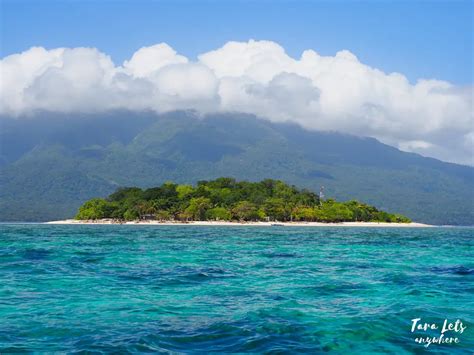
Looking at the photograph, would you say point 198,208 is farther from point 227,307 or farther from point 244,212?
point 227,307

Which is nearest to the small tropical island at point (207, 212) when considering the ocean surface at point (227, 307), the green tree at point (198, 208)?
the green tree at point (198, 208)

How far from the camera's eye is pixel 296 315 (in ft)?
55.1

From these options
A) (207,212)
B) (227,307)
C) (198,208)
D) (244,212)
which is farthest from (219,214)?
(227,307)

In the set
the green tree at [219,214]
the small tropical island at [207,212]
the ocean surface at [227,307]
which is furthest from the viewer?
the small tropical island at [207,212]

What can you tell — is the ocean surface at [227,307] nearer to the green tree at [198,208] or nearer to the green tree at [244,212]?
the green tree at [244,212]

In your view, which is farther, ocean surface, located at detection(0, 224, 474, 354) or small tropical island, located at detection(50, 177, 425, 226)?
small tropical island, located at detection(50, 177, 425, 226)

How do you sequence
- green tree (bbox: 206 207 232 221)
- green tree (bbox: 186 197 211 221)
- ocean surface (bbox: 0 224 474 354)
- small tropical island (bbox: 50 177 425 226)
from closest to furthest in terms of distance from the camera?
ocean surface (bbox: 0 224 474 354) < green tree (bbox: 186 197 211 221) < green tree (bbox: 206 207 232 221) < small tropical island (bbox: 50 177 425 226)

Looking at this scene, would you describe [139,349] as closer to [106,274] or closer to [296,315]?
[296,315]

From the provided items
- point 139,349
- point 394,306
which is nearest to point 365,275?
point 394,306

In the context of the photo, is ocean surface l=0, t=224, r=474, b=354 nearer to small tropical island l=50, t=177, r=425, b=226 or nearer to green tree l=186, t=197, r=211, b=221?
green tree l=186, t=197, r=211, b=221

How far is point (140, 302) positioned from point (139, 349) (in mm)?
6087

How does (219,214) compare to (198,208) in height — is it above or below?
below

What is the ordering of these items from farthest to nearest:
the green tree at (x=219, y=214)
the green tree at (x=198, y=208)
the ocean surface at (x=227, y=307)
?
the green tree at (x=219, y=214) < the green tree at (x=198, y=208) < the ocean surface at (x=227, y=307)

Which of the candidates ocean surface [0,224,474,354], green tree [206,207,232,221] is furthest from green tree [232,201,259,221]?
ocean surface [0,224,474,354]
